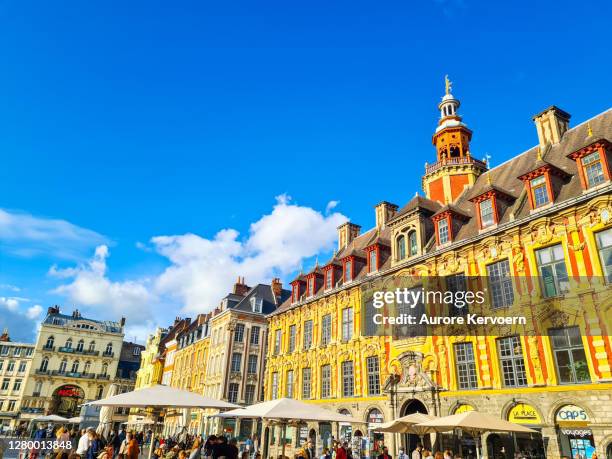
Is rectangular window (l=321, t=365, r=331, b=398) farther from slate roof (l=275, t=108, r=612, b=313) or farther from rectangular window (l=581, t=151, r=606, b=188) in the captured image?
rectangular window (l=581, t=151, r=606, b=188)

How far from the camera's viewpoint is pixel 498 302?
19.1 m

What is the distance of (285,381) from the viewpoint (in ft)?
102

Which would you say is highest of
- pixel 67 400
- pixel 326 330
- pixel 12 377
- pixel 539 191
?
pixel 539 191

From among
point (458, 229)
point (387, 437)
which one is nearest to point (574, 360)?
point (458, 229)

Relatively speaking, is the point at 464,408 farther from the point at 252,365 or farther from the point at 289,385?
the point at 252,365

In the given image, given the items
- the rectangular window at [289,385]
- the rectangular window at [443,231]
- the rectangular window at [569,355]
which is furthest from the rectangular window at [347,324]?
the rectangular window at [569,355]

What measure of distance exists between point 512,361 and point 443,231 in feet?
24.0

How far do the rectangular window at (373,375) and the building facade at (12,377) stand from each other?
58813mm

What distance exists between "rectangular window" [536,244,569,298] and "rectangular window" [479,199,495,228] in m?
2.97

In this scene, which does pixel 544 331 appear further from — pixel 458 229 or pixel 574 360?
pixel 458 229

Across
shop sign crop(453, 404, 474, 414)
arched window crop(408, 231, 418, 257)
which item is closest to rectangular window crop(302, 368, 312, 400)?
arched window crop(408, 231, 418, 257)

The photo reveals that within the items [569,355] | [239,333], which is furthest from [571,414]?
[239,333]

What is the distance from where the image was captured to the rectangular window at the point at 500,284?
18766mm

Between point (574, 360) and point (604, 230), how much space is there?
4918 millimetres
